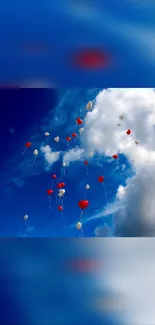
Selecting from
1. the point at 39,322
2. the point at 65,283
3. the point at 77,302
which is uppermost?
the point at 65,283

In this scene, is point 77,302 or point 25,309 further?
point 77,302

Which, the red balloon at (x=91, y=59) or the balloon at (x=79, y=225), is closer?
the red balloon at (x=91, y=59)

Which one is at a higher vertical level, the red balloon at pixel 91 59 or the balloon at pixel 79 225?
the balloon at pixel 79 225

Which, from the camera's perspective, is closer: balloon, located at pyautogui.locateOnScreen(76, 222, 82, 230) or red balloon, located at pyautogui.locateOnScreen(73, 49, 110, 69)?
red balloon, located at pyautogui.locateOnScreen(73, 49, 110, 69)

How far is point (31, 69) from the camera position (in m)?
3.53

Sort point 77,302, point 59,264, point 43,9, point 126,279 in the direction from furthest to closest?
point 59,264
point 126,279
point 43,9
point 77,302

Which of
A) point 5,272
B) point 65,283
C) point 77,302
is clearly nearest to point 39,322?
point 77,302

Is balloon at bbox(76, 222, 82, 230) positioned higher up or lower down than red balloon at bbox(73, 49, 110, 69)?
higher up

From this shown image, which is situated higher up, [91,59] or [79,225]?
[79,225]

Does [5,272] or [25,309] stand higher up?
[5,272]

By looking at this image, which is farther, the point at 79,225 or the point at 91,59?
the point at 79,225

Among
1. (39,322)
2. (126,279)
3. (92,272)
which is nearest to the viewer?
(39,322)

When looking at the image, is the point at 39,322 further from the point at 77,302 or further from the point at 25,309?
the point at 77,302

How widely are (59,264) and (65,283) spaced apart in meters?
0.91
